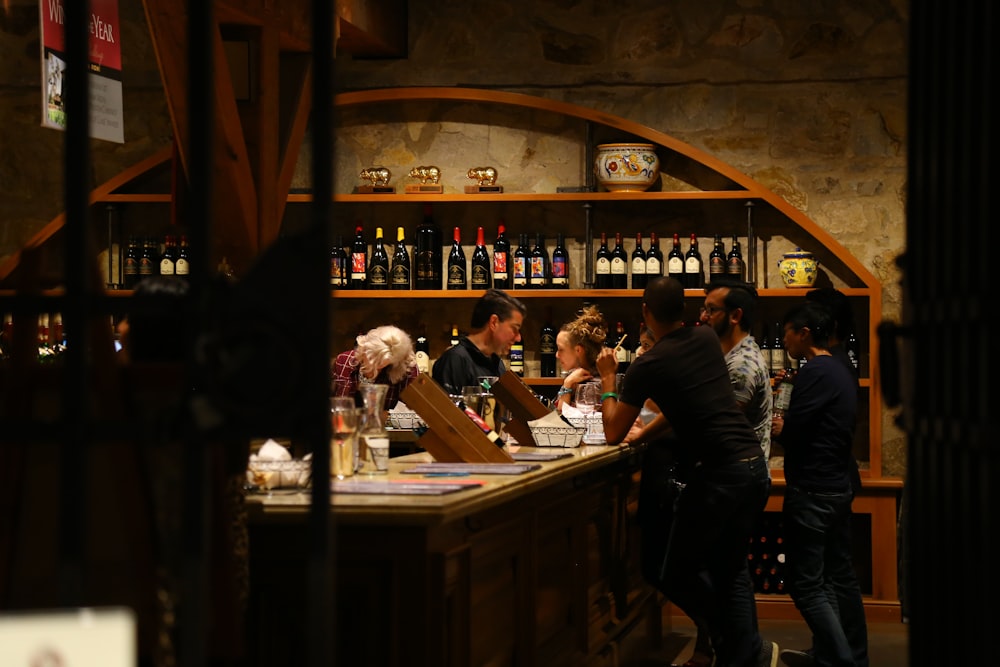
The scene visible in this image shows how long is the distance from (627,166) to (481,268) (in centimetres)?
98

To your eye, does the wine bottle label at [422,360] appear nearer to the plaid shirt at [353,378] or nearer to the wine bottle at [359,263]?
the wine bottle at [359,263]

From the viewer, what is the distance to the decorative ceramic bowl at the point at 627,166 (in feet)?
22.7

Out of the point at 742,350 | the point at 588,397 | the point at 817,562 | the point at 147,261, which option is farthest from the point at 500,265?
the point at 817,562

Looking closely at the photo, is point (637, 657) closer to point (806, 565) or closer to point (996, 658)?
point (806, 565)

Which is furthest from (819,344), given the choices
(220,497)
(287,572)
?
(220,497)

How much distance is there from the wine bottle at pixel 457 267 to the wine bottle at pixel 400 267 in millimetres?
242

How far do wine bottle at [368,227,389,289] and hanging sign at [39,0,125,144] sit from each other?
2.12 metres

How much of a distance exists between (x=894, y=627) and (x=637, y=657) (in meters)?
1.70

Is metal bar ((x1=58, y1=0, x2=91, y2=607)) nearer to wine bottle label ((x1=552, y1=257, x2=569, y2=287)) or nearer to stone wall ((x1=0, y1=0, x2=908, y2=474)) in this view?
wine bottle label ((x1=552, y1=257, x2=569, y2=287))

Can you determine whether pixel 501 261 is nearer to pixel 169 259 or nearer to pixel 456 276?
pixel 456 276

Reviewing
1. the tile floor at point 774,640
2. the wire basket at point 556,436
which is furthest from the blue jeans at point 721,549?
the tile floor at point 774,640

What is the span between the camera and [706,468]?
4770 mm

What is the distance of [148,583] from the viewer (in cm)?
170

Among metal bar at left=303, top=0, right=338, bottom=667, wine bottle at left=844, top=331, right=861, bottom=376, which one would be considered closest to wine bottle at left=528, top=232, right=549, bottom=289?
wine bottle at left=844, top=331, right=861, bottom=376
